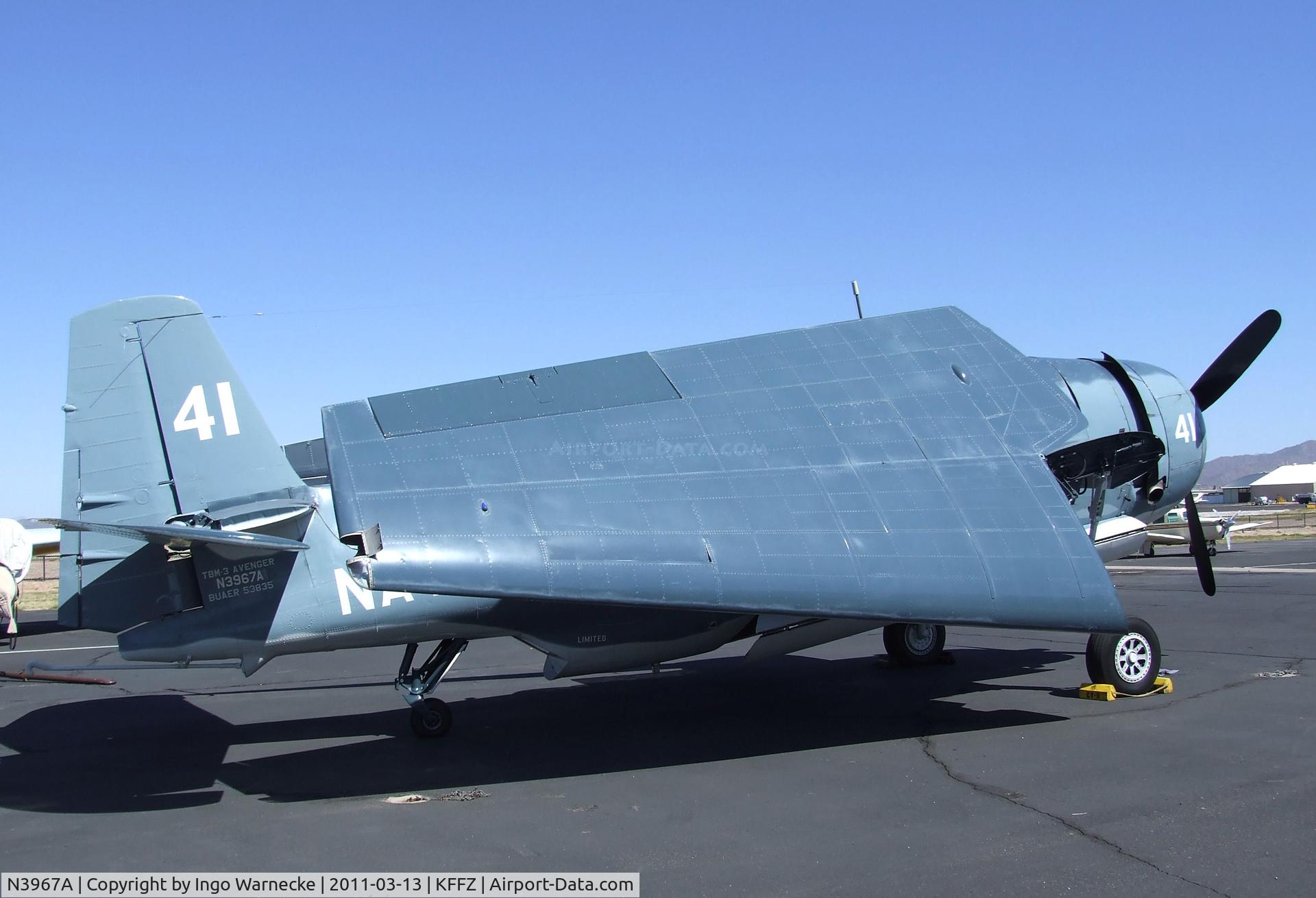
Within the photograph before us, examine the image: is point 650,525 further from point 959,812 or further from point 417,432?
point 959,812

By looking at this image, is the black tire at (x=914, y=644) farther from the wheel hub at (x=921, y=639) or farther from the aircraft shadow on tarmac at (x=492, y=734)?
the aircraft shadow on tarmac at (x=492, y=734)

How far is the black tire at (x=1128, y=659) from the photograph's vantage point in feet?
37.1

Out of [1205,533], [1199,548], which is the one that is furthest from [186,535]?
[1205,533]

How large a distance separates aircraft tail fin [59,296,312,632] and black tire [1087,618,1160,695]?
30.4 ft

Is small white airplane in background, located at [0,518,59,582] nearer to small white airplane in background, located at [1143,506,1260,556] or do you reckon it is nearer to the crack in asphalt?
the crack in asphalt

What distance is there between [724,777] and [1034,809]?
2.70m

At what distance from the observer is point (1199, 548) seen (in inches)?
498

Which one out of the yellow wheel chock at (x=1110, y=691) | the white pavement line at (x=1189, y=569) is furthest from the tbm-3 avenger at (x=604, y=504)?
the white pavement line at (x=1189, y=569)

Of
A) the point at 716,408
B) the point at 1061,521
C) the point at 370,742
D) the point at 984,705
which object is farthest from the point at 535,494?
the point at 984,705

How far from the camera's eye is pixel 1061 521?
9.41m

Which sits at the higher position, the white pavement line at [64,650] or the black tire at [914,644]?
the black tire at [914,644]

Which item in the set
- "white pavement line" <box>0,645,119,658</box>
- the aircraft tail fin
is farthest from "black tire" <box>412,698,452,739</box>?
"white pavement line" <box>0,645,119,658</box>

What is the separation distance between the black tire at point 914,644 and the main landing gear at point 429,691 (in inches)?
262

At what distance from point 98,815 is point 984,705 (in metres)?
9.27
